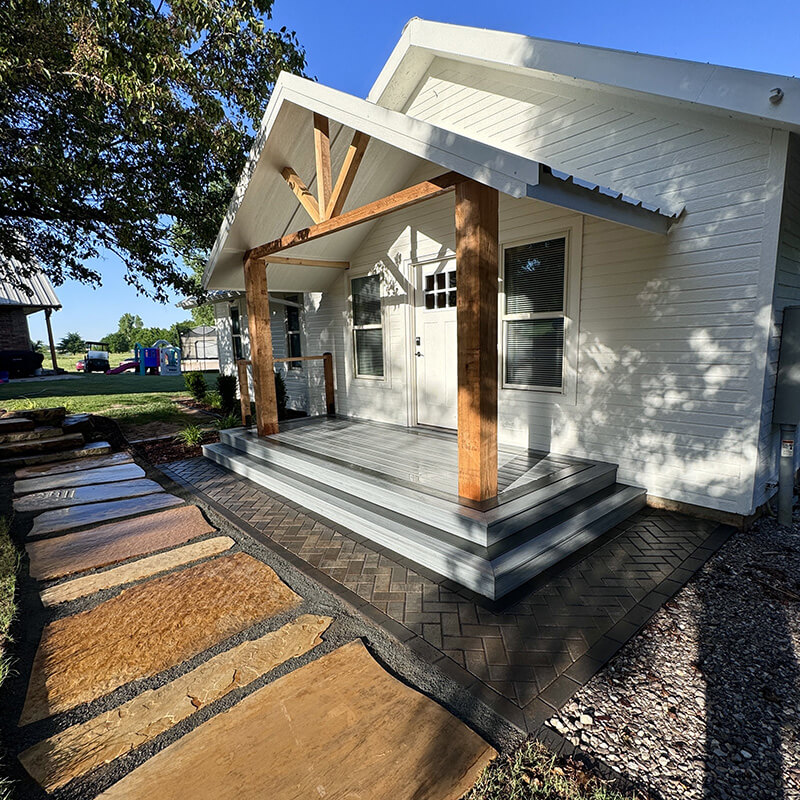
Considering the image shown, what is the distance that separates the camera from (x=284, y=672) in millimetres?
2229

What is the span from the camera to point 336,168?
5.21 meters

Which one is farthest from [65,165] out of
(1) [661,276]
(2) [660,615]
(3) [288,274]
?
(2) [660,615]

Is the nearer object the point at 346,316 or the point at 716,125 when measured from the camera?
the point at 716,125

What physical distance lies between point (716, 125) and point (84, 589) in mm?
6120

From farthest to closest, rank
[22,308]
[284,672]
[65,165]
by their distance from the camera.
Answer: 1. [22,308]
2. [65,165]
3. [284,672]

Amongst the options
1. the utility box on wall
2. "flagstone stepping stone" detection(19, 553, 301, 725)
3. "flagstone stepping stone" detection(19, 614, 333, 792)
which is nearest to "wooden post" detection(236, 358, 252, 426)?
"flagstone stepping stone" detection(19, 553, 301, 725)

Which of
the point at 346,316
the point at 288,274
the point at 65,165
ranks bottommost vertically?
the point at 346,316

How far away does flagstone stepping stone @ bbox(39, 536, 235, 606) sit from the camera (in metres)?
3.03

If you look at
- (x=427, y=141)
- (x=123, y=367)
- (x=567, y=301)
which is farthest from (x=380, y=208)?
(x=123, y=367)

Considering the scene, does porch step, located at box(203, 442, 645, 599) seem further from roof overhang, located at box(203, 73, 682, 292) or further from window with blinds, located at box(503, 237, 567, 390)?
roof overhang, located at box(203, 73, 682, 292)

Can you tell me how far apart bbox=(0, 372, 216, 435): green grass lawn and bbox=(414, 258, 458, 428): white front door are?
5815 mm

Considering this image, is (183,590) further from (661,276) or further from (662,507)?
(661,276)

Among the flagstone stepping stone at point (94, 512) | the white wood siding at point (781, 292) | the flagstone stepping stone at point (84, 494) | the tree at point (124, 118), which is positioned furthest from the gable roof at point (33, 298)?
the white wood siding at point (781, 292)

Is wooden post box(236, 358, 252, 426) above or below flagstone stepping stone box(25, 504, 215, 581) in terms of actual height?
above
